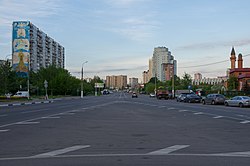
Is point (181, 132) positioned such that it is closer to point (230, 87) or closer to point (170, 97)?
point (170, 97)

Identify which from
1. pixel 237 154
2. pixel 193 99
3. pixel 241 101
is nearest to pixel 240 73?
pixel 193 99

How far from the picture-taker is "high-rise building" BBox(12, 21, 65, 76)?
283 feet

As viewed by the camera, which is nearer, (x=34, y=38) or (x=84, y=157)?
(x=84, y=157)

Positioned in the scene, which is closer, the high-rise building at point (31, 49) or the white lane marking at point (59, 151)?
the white lane marking at point (59, 151)

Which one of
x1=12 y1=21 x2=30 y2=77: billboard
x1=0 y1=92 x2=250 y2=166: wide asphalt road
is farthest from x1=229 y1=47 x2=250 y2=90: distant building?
x1=0 y1=92 x2=250 y2=166: wide asphalt road

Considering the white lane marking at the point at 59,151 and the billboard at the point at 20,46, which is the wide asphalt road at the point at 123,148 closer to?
the white lane marking at the point at 59,151

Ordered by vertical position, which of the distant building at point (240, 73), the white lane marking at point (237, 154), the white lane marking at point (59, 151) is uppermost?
the distant building at point (240, 73)

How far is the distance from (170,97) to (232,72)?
40.1 metres

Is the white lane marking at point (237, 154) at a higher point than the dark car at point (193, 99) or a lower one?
lower

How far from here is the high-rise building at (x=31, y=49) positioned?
8638 centimetres

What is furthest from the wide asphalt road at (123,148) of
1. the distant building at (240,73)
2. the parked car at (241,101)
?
the distant building at (240,73)

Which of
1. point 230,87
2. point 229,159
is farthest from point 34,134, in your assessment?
point 230,87

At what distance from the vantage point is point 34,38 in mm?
116375

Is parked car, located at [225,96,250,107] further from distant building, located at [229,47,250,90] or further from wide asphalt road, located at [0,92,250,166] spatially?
distant building, located at [229,47,250,90]
